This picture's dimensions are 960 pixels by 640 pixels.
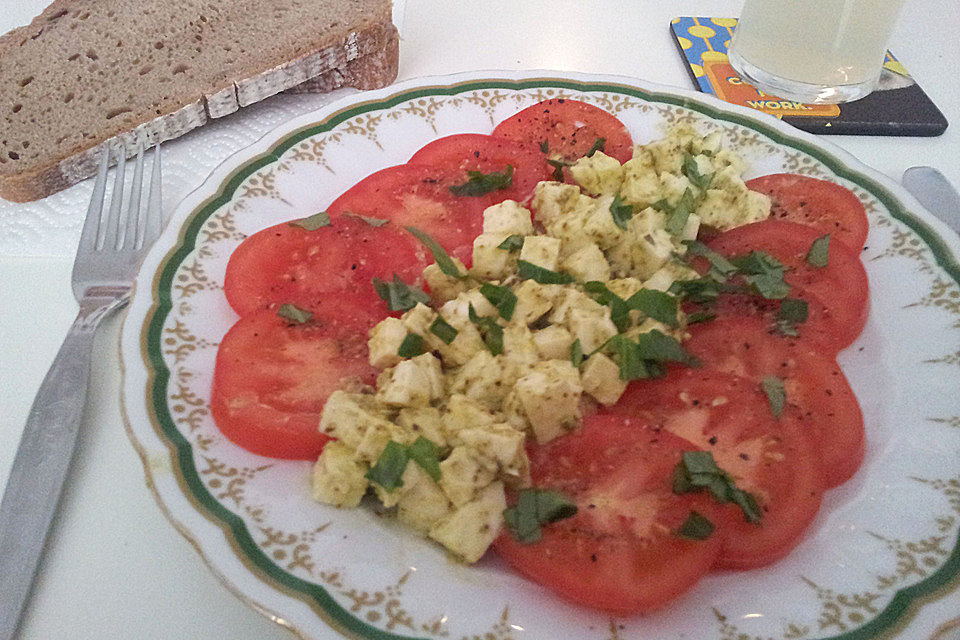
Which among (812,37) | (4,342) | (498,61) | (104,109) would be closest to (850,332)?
(812,37)

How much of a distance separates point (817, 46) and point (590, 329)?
1558mm

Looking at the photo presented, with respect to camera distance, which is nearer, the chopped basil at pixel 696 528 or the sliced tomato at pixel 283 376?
the chopped basil at pixel 696 528

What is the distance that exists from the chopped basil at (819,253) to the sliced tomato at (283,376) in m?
0.95

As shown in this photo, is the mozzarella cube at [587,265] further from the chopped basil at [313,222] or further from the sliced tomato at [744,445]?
the chopped basil at [313,222]

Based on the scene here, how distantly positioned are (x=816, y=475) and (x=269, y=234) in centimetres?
118

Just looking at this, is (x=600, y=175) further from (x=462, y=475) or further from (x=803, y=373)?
(x=462, y=475)

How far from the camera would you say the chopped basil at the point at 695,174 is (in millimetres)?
1669

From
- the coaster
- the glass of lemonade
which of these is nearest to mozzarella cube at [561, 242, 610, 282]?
the coaster

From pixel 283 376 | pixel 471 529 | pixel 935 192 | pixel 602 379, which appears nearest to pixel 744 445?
pixel 602 379

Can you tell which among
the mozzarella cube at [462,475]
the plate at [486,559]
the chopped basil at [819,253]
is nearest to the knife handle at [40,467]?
the plate at [486,559]

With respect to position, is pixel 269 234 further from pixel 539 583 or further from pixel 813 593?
pixel 813 593

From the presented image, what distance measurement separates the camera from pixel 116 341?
5.19 feet

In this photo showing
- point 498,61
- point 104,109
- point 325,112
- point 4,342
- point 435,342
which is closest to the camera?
point 435,342

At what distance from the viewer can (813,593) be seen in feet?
3.45
